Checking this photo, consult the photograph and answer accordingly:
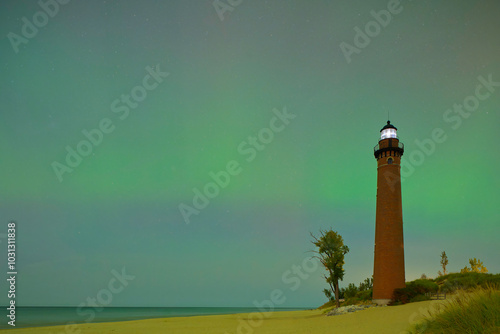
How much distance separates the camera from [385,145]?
110 feet

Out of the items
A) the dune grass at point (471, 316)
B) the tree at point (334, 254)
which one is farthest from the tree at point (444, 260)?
the dune grass at point (471, 316)

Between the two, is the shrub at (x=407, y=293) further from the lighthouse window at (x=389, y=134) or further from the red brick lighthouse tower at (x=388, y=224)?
the lighthouse window at (x=389, y=134)

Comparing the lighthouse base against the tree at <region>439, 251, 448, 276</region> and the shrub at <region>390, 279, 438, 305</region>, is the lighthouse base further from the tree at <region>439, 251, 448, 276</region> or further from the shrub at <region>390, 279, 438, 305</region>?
A: the tree at <region>439, 251, 448, 276</region>

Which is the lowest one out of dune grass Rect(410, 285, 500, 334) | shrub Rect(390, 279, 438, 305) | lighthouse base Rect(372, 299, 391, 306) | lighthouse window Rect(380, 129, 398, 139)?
lighthouse base Rect(372, 299, 391, 306)

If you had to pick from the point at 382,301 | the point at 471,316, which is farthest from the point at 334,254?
the point at 471,316

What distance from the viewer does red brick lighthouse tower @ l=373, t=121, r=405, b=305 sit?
3003cm

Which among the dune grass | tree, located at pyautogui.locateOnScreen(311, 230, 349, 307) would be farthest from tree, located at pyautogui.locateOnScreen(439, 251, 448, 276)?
the dune grass

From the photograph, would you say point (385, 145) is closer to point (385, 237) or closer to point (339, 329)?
point (385, 237)

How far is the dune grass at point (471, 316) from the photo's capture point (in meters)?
8.23

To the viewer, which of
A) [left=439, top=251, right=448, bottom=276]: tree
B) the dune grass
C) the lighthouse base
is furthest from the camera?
[left=439, top=251, right=448, bottom=276]: tree

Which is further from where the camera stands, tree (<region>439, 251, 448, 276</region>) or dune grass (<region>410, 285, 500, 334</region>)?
tree (<region>439, 251, 448, 276</region>)

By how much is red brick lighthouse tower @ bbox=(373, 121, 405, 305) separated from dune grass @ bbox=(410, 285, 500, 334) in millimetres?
21361

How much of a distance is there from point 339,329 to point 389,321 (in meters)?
2.91

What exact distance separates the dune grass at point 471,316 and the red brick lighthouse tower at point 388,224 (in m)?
21.4
